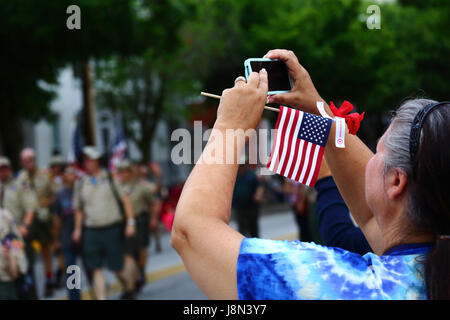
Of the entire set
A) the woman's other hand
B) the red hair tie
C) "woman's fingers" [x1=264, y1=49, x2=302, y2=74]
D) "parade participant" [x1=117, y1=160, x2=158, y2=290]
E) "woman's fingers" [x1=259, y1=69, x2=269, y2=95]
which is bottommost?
"parade participant" [x1=117, y1=160, x2=158, y2=290]

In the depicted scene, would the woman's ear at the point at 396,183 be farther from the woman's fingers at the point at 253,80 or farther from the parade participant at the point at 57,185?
the parade participant at the point at 57,185

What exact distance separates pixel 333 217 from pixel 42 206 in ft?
29.0

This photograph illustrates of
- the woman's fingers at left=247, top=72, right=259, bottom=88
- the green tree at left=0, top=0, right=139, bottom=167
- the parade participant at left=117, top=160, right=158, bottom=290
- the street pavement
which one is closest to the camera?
the woman's fingers at left=247, top=72, right=259, bottom=88

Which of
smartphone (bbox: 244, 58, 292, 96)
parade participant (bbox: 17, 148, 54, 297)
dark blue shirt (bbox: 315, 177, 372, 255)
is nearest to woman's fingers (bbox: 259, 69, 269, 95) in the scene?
smartphone (bbox: 244, 58, 292, 96)

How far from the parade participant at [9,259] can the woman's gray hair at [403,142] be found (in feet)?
14.5

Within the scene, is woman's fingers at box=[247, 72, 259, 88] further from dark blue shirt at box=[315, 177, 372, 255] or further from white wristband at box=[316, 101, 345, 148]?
dark blue shirt at box=[315, 177, 372, 255]

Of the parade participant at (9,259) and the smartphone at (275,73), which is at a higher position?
the smartphone at (275,73)

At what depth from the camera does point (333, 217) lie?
2.45 m

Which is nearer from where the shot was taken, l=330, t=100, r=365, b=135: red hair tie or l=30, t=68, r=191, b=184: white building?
l=330, t=100, r=365, b=135: red hair tie

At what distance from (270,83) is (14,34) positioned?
12.6 metres

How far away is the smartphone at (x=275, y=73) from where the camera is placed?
1887 millimetres

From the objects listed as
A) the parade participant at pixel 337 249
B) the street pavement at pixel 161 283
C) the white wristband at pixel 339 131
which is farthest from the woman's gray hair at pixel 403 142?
the street pavement at pixel 161 283

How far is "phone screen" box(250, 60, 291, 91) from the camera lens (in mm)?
1942

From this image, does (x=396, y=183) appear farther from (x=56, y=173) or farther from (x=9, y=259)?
(x=56, y=173)
